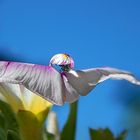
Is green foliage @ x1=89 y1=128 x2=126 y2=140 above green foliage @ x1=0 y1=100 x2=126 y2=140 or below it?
below

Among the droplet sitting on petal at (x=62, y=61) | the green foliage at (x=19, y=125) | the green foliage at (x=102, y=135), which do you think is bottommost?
the green foliage at (x=102, y=135)

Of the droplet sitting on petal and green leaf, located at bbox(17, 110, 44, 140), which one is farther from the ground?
the droplet sitting on petal

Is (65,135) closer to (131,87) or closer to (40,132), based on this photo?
(40,132)

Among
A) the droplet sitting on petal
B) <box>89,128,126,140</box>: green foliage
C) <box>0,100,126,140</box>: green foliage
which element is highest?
the droplet sitting on petal

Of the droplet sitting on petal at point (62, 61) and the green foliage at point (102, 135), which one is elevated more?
the droplet sitting on petal at point (62, 61)
